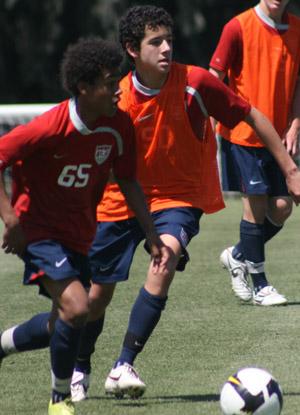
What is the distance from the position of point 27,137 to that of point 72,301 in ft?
2.41

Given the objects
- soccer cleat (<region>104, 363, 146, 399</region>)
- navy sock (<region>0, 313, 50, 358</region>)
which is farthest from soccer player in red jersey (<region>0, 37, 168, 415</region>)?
soccer cleat (<region>104, 363, 146, 399</region>)

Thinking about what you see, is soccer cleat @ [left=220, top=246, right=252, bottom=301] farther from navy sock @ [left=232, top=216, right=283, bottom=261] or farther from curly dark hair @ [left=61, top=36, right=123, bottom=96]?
curly dark hair @ [left=61, top=36, right=123, bottom=96]

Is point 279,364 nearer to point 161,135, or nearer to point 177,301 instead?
point 161,135

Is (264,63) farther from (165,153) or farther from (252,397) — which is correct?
(252,397)

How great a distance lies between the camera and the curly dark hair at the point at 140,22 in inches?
258

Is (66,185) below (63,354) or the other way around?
the other way around

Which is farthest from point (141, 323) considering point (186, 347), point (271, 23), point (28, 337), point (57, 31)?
point (57, 31)

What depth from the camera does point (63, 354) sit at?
5652mm

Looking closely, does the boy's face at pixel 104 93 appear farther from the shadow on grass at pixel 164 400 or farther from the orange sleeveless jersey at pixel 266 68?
the orange sleeveless jersey at pixel 266 68

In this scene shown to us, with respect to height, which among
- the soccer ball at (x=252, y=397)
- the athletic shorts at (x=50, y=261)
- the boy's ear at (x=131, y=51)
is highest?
the boy's ear at (x=131, y=51)

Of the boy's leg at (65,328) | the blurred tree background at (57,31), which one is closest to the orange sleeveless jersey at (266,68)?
the boy's leg at (65,328)

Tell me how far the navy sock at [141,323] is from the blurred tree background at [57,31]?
20.2 metres

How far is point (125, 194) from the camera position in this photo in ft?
20.1

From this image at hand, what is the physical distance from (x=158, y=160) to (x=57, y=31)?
21.3 metres
